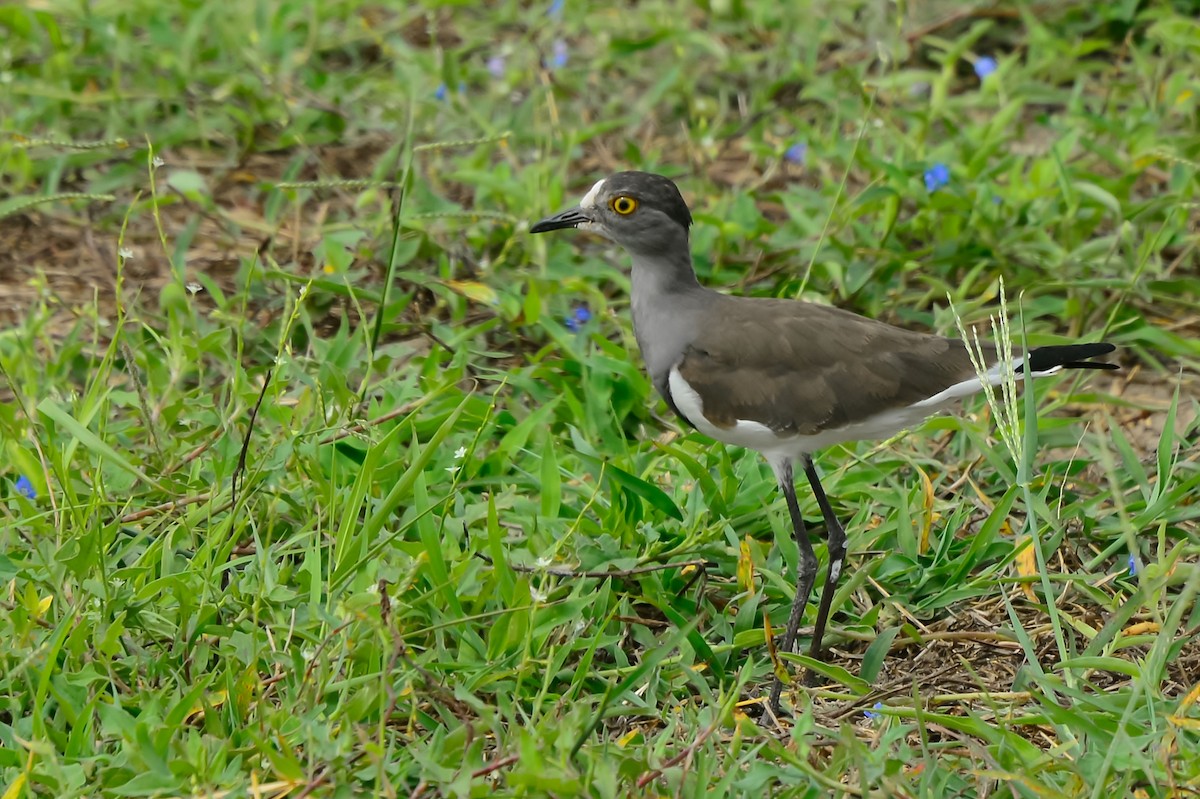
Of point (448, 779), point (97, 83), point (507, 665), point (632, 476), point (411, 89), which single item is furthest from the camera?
point (97, 83)

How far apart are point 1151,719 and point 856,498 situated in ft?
4.77

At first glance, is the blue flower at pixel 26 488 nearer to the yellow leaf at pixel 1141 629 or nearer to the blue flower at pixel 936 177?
the yellow leaf at pixel 1141 629

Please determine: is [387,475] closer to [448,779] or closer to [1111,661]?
[448,779]

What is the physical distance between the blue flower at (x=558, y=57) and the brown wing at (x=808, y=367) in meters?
3.34

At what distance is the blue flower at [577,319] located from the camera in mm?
5836

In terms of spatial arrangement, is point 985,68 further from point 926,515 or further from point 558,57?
point 926,515

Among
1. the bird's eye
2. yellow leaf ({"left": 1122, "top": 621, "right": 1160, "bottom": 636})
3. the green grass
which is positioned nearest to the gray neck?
the bird's eye

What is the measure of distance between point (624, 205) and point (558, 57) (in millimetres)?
2999

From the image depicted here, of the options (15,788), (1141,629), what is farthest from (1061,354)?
(15,788)

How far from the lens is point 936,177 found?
6.12 meters

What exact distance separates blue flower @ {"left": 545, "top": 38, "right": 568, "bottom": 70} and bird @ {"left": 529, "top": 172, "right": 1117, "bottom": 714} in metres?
3.18

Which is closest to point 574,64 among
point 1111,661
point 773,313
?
point 773,313

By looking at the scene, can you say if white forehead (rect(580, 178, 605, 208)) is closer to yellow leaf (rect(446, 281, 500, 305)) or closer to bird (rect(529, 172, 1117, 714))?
bird (rect(529, 172, 1117, 714))

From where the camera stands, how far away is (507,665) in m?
3.98
